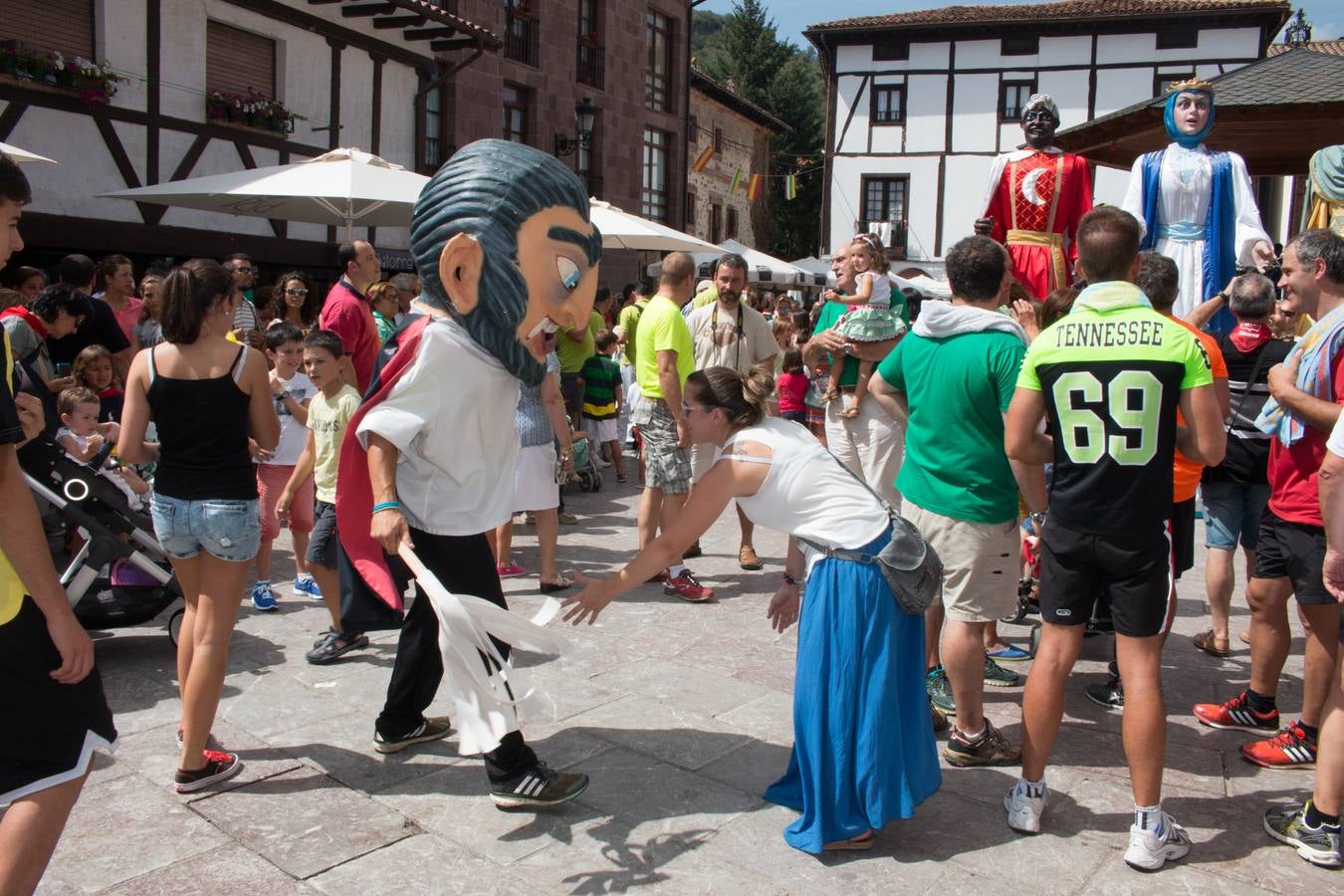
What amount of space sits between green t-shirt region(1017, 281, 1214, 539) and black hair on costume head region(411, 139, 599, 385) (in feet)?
5.55

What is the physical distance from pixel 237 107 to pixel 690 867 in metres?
13.2

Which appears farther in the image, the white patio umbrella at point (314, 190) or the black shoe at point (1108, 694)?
the white patio umbrella at point (314, 190)

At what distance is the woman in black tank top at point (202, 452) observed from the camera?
365 centimetres

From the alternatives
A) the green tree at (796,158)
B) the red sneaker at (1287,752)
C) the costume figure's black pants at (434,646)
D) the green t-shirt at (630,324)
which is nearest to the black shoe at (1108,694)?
Answer: the red sneaker at (1287,752)

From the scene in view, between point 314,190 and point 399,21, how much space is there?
27.6ft

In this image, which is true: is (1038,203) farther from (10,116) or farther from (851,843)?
(10,116)

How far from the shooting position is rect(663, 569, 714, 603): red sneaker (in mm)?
6059

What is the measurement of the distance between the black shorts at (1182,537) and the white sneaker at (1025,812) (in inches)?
57.2

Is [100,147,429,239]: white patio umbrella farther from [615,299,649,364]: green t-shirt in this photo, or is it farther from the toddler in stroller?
the toddler in stroller

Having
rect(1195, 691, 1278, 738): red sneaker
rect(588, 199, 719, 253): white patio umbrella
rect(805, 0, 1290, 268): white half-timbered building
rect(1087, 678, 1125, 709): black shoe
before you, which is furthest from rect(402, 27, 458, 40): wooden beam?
rect(805, 0, 1290, 268): white half-timbered building

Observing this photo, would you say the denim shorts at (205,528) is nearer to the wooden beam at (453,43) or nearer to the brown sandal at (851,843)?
the brown sandal at (851,843)

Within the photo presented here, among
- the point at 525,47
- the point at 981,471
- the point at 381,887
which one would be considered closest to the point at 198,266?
the point at 381,887

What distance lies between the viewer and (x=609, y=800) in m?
3.57

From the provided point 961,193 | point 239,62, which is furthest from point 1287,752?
point 961,193
